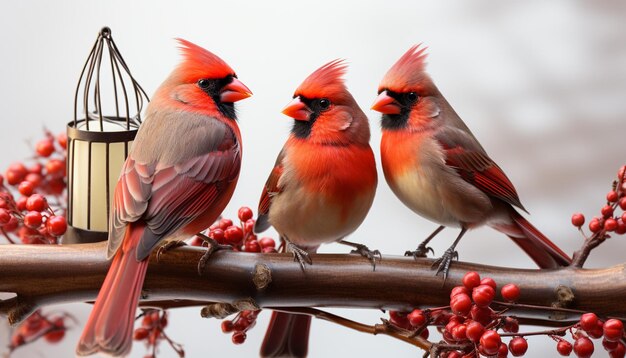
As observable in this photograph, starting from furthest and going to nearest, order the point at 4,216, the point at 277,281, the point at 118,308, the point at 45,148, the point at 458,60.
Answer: the point at 458,60, the point at 45,148, the point at 4,216, the point at 277,281, the point at 118,308

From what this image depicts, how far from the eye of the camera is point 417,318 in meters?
1.15

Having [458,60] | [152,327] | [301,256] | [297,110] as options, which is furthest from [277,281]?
[458,60]

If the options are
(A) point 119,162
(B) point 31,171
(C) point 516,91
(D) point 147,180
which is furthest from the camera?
(C) point 516,91

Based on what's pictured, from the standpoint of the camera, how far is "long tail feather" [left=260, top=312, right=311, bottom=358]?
136 cm

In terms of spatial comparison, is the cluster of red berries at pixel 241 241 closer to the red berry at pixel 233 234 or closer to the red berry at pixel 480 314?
the red berry at pixel 233 234

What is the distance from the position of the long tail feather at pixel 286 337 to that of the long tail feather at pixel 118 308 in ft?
1.30

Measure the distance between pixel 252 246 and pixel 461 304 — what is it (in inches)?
16.2

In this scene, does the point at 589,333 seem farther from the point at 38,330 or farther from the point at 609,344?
the point at 38,330

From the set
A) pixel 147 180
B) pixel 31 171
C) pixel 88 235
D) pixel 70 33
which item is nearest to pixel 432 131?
pixel 147 180

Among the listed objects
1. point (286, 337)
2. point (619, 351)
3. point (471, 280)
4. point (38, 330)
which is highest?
point (471, 280)

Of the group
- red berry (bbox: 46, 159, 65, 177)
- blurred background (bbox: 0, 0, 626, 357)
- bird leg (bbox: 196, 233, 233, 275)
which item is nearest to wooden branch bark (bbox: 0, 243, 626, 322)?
bird leg (bbox: 196, 233, 233, 275)

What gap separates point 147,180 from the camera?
112 centimetres

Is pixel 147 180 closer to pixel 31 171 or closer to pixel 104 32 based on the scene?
pixel 104 32

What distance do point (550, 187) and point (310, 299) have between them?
1.22 m
